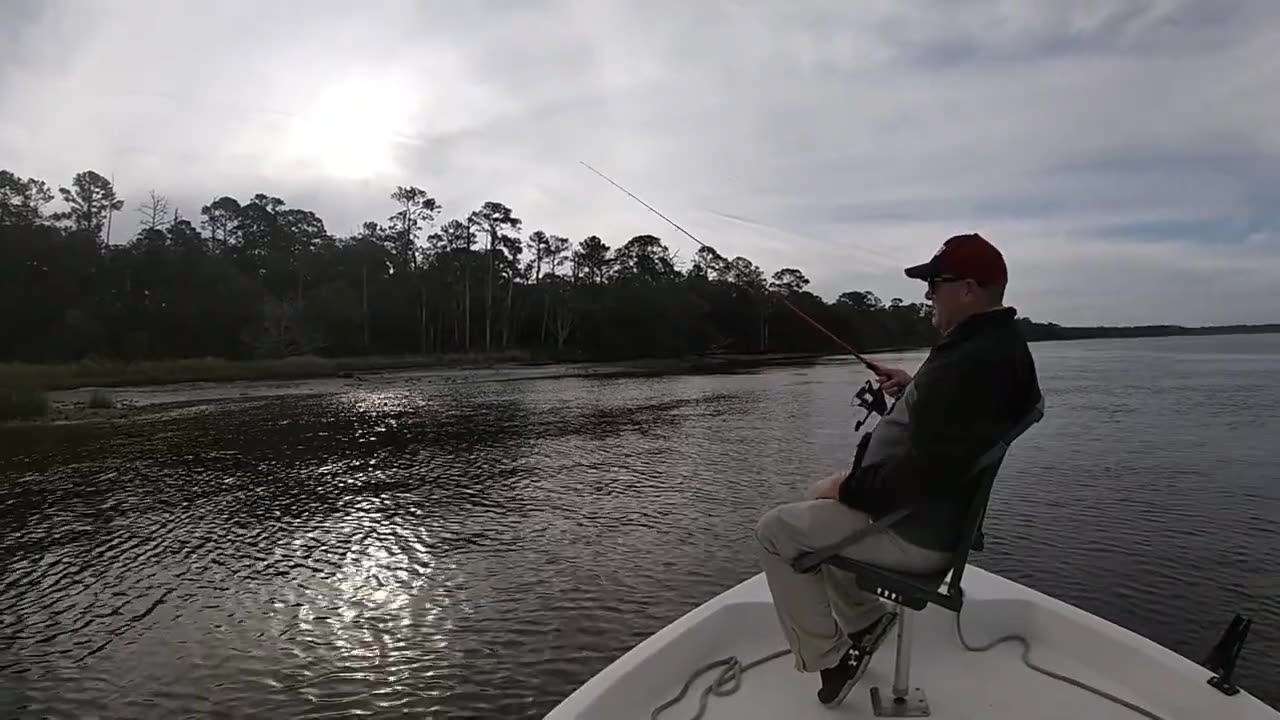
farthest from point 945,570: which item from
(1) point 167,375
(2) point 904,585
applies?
(1) point 167,375

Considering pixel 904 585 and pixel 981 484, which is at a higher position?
pixel 981 484

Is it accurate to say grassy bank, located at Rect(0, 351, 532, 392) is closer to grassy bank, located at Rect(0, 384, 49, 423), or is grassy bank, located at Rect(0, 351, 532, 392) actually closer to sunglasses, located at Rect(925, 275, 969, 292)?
grassy bank, located at Rect(0, 384, 49, 423)

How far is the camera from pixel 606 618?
7109 mm

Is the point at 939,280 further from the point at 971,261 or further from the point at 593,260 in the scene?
the point at 593,260

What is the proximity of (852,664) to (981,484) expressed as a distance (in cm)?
98

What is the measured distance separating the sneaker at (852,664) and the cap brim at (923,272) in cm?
143

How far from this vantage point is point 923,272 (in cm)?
296

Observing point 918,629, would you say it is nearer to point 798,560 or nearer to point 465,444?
point 798,560

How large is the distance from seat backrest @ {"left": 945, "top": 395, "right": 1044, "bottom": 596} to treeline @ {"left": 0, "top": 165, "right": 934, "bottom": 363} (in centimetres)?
3705

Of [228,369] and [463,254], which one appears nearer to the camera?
[228,369]

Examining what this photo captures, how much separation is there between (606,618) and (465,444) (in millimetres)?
12477

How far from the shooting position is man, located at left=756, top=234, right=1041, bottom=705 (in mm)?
2613

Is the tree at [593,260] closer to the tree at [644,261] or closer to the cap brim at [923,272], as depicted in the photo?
the tree at [644,261]

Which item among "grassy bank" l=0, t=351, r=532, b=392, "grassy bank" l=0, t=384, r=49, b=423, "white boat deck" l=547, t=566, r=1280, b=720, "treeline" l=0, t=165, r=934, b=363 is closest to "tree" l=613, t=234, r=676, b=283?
"treeline" l=0, t=165, r=934, b=363
